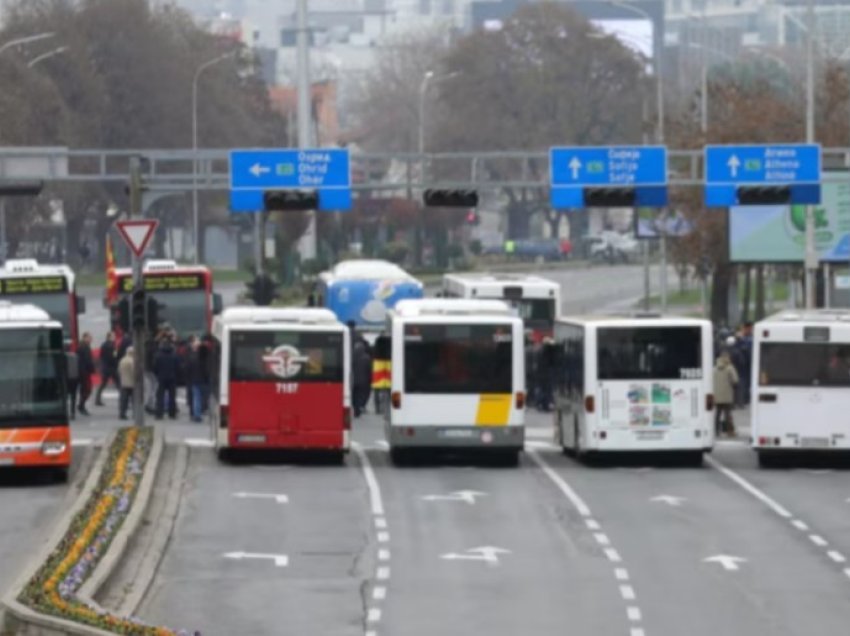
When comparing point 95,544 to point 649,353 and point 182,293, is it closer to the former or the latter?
point 649,353

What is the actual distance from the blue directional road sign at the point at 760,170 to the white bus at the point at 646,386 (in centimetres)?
1536

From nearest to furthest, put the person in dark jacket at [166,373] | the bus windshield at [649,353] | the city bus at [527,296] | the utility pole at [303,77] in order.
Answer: the bus windshield at [649,353]
the person in dark jacket at [166,373]
the city bus at [527,296]
the utility pole at [303,77]

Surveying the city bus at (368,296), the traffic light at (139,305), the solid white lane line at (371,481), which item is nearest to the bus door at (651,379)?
the solid white lane line at (371,481)

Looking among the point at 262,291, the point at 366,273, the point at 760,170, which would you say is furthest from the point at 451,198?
the point at 262,291

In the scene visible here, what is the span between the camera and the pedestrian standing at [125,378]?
4788cm

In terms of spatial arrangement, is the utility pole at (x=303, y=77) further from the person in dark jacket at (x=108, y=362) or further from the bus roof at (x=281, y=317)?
the bus roof at (x=281, y=317)

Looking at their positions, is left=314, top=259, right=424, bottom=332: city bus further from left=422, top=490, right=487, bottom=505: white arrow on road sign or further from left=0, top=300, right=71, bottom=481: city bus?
left=422, top=490, right=487, bottom=505: white arrow on road sign

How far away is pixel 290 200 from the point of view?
2151 inches

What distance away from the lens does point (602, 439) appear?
3866cm

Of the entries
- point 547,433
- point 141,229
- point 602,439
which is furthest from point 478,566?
point 547,433

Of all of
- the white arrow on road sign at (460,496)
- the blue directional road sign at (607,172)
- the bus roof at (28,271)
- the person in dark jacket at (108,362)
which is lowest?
the white arrow on road sign at (460,496)

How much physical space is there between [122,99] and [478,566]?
288ft

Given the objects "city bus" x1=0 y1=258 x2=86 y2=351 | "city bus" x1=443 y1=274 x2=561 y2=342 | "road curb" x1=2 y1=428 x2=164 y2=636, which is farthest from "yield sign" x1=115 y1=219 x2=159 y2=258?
"city bus" x1=443 y1=274 x2=561 y2=342

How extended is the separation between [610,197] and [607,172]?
20.0 inches
